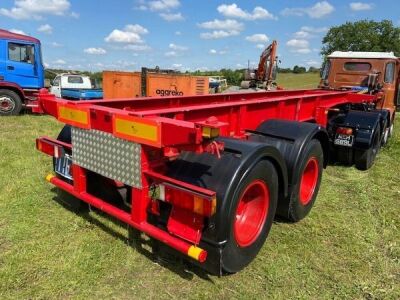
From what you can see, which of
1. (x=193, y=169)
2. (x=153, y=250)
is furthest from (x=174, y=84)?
(x=193, y=169)

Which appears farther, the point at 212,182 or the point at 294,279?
the point at 294,279

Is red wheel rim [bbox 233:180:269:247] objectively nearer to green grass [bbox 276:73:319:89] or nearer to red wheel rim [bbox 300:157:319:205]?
red wheel rim [bbox 300:157:319:205]

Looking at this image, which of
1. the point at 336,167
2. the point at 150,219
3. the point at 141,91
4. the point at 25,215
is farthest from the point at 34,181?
the point at 141,91

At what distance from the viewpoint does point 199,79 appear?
14.0 metres

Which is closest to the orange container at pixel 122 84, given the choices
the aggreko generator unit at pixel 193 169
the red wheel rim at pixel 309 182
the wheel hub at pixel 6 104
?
the wheel hub at pixel 6 104

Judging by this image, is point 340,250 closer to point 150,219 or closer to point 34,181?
point 150,219

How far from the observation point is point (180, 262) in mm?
3080

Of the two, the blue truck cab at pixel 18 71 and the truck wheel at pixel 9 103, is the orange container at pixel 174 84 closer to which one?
the blue truck cab at pixel 18 71

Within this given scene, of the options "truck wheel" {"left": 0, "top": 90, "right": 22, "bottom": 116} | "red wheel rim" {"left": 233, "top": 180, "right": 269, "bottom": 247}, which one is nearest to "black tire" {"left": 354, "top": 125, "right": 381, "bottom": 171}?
"red wheel rim" {"left": 233, "top": 180, "right": 269, "bottom": 247}

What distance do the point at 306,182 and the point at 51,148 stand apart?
275 cm

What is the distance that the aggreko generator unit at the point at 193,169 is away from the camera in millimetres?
2471

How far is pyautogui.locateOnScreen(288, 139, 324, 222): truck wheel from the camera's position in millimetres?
3621

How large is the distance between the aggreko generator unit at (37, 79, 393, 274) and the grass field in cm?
21

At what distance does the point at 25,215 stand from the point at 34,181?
1.11 m
